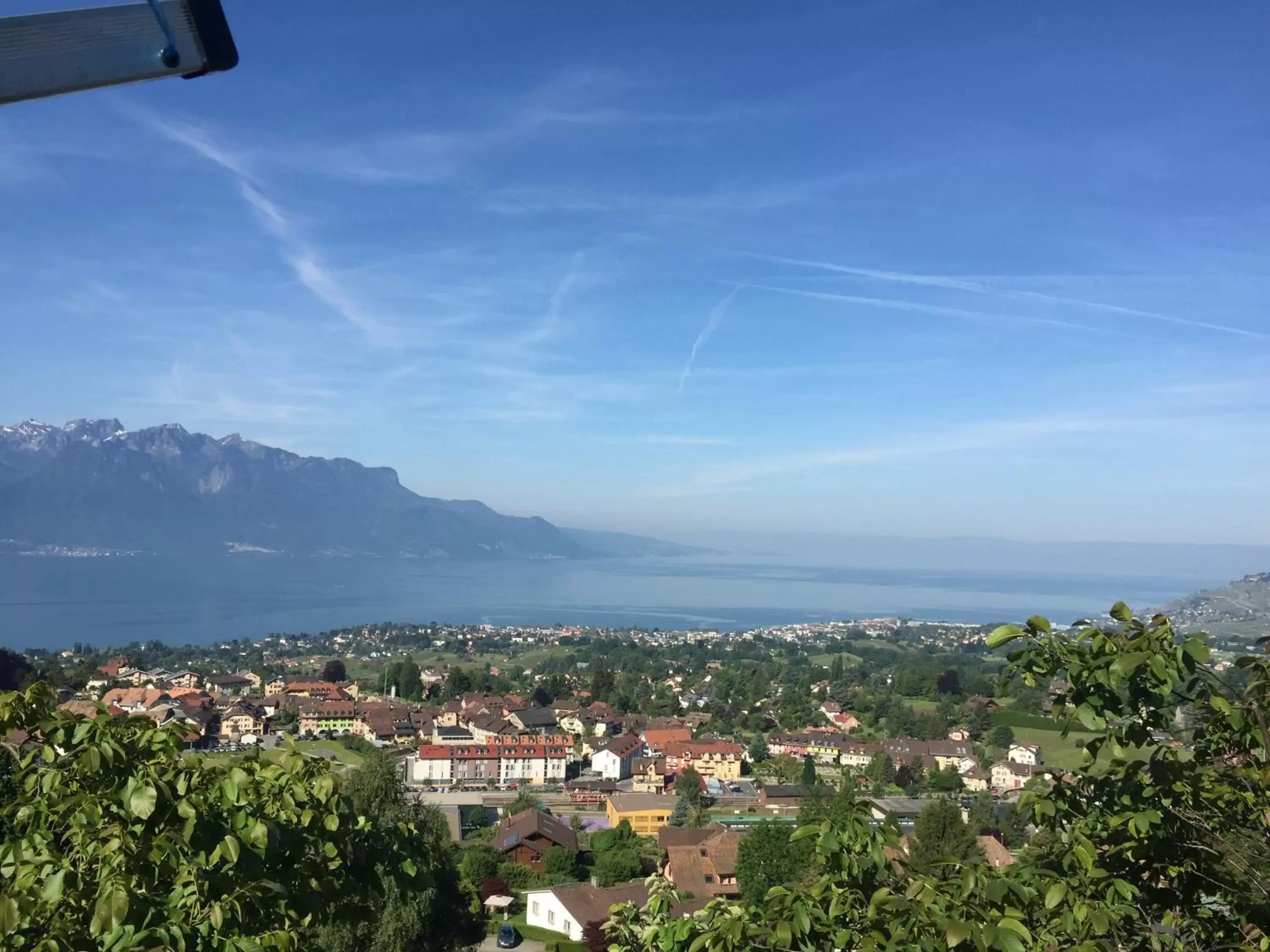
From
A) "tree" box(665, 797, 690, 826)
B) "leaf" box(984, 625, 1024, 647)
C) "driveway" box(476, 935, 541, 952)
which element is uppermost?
"leaf" box(984, 625, 1024, 647)

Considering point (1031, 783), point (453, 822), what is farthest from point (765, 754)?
point (1031, 783)

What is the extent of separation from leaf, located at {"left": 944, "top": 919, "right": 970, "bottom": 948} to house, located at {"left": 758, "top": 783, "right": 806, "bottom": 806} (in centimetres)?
2123

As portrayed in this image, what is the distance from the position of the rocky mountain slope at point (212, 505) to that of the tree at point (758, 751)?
11993 cm

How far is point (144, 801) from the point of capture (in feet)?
3.77

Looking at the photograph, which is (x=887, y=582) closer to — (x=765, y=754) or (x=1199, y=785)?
(x=765, y=754)

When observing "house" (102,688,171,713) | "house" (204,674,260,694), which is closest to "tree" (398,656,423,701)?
"house" (204,674,260,694)

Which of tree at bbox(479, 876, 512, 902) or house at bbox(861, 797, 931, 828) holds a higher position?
tree at bbox(479, 876, 512, 902)

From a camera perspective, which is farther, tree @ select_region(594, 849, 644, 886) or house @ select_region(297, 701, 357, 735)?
house @ select_region(297, 701, 357, 735)

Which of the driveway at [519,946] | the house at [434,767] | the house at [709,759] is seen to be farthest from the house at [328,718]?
the driveway at [519,946]

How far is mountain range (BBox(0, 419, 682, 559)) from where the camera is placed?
12975cm

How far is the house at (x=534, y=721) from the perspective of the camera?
30.1 meters

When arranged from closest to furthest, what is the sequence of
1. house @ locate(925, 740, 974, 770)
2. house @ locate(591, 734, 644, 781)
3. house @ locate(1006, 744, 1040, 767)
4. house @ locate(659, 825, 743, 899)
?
house @ locate(659, 825, 743, 899), house @ locate(925, 740, 974, 770), house @ locate(1006, 744, 1040, 767), house @ locate(591, 734, 644, 781)

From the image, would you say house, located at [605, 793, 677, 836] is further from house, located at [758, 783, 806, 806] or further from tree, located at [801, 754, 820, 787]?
tree, located at [801, 754, 820, 787]

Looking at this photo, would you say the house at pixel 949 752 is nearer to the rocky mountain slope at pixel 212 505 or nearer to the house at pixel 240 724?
the house at pixel 240 724
